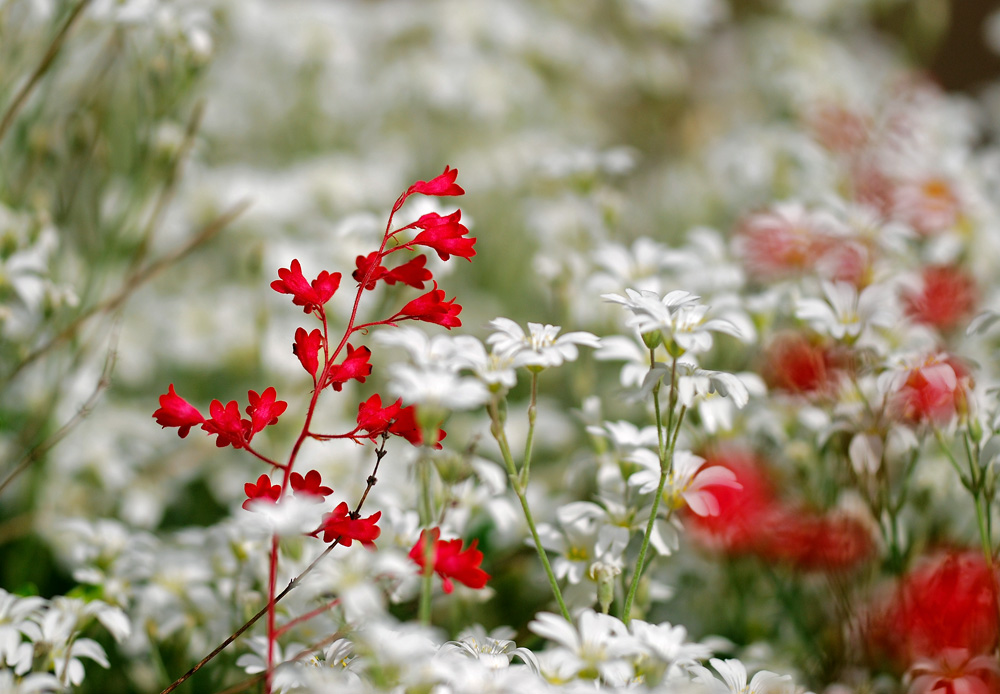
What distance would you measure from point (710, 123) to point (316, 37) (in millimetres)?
1569

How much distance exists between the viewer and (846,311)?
91 cm

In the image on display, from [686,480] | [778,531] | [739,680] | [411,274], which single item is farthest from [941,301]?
[411,274]

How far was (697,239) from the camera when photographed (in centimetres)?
117

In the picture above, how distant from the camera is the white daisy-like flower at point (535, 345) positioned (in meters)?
0.63

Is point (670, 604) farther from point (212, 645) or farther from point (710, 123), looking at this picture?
point (710, 123)

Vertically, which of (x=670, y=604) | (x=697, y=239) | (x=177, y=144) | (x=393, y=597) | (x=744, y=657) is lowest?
(x=670, y=604)

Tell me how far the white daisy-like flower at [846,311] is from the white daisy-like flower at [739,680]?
356mm

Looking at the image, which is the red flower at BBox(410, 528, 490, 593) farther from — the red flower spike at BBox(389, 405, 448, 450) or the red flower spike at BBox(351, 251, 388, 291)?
the red flower spike at BBox(351, 251, 388, 291)

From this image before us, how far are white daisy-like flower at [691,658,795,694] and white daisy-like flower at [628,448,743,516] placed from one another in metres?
0.13

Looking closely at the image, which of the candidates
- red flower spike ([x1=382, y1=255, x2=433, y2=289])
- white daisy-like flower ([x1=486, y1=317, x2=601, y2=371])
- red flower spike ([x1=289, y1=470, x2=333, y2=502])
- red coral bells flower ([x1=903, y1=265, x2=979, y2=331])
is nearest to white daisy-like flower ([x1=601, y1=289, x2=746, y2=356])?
white daisy-like flower ([x1=486, y1=317, x2=601, y2=371])

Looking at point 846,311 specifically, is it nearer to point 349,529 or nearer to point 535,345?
point 535,345

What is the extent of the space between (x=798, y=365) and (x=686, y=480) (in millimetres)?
276

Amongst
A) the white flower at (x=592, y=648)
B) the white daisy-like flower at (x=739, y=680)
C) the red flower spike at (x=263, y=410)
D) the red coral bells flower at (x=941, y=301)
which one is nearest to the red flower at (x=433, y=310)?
the red flower spike at (x=263, y=410)

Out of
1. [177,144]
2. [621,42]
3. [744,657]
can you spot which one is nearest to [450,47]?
[621,42]
